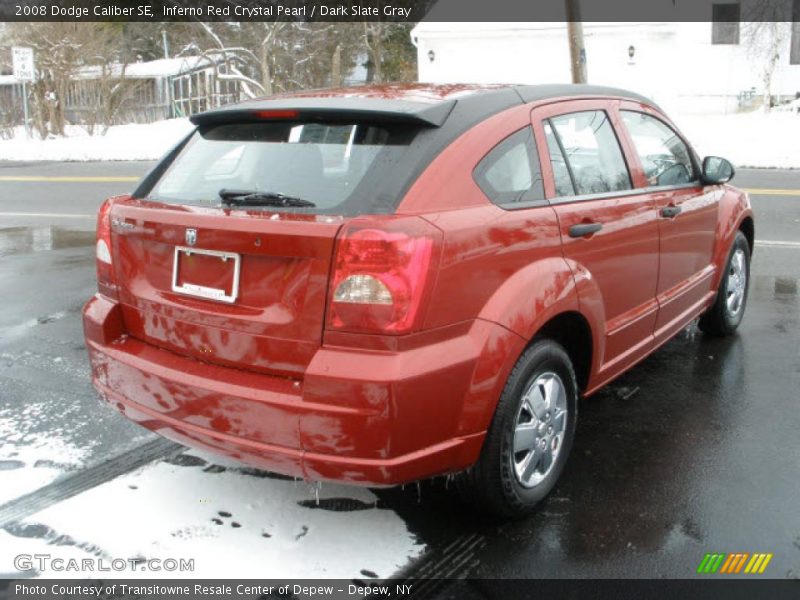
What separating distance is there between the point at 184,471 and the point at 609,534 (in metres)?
1.92

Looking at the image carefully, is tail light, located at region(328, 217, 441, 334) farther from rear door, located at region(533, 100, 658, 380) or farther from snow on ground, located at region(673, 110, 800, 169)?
snow on ground, located at region(673, 110, 800, 169)

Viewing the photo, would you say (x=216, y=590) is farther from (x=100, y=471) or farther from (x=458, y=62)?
(x=458, y=62)

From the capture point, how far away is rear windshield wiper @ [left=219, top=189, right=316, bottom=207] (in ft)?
9.72

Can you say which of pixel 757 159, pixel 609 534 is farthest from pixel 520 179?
pixel 757 159

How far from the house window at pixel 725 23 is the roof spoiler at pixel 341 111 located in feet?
98.6

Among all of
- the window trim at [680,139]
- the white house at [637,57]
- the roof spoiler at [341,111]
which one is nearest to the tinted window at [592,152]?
the window trim at [680,139]

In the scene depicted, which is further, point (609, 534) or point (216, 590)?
point (609, 534)

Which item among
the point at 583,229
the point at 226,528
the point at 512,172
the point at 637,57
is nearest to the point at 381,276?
the point at 512,172

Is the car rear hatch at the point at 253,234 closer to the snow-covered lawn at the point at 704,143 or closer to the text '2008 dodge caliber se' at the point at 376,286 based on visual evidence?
the text '2008 dodge caliber se' at the point at 376,286

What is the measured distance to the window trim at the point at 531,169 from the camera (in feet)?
10.1

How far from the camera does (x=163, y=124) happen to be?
3612cm

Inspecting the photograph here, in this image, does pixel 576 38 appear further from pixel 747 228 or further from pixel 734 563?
pixel 734 563

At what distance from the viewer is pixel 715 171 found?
16.0ft

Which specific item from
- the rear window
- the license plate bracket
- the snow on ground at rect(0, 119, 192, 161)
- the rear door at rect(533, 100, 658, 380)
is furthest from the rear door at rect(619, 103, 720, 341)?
the snow on ground at rect(0, 119, 192, 161)
